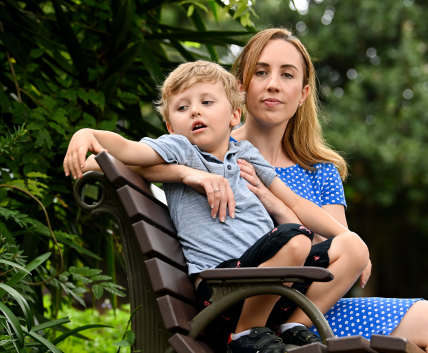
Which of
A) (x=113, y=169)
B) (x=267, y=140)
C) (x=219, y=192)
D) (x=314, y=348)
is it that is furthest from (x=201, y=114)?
(x=314, y=348)

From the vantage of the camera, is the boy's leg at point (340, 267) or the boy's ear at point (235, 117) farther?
the boy's ear at point (235, 117)

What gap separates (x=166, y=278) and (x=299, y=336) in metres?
0.42

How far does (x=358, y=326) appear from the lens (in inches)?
104

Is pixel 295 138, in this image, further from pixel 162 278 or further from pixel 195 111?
pixel 162 278

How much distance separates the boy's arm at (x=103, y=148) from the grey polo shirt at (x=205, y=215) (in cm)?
4

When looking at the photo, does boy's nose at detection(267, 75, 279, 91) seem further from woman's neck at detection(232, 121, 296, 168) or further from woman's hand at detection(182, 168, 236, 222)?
woman's hand at detection(182, 168, 236, 222)

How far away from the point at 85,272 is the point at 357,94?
10122mm

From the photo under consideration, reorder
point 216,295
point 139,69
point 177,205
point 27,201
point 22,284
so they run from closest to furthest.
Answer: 1. point 216,295
2. point 177,205
3. point 22,284
4. point 27,201
5. point 139,69

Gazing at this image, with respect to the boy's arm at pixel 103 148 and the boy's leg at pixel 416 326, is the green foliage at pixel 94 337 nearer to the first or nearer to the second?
the boy's arm at pixel 103 148

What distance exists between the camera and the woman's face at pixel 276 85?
9.85 feet

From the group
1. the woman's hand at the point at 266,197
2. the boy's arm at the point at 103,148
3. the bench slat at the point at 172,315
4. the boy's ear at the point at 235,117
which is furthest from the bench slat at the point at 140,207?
the boy's ear at the point at 235,117

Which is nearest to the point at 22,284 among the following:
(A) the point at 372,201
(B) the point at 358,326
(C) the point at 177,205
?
(C) the point at 177,205

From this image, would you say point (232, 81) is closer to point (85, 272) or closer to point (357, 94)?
point (85, 272)

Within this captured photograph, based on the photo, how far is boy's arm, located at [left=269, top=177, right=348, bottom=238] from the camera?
9.04 ft
